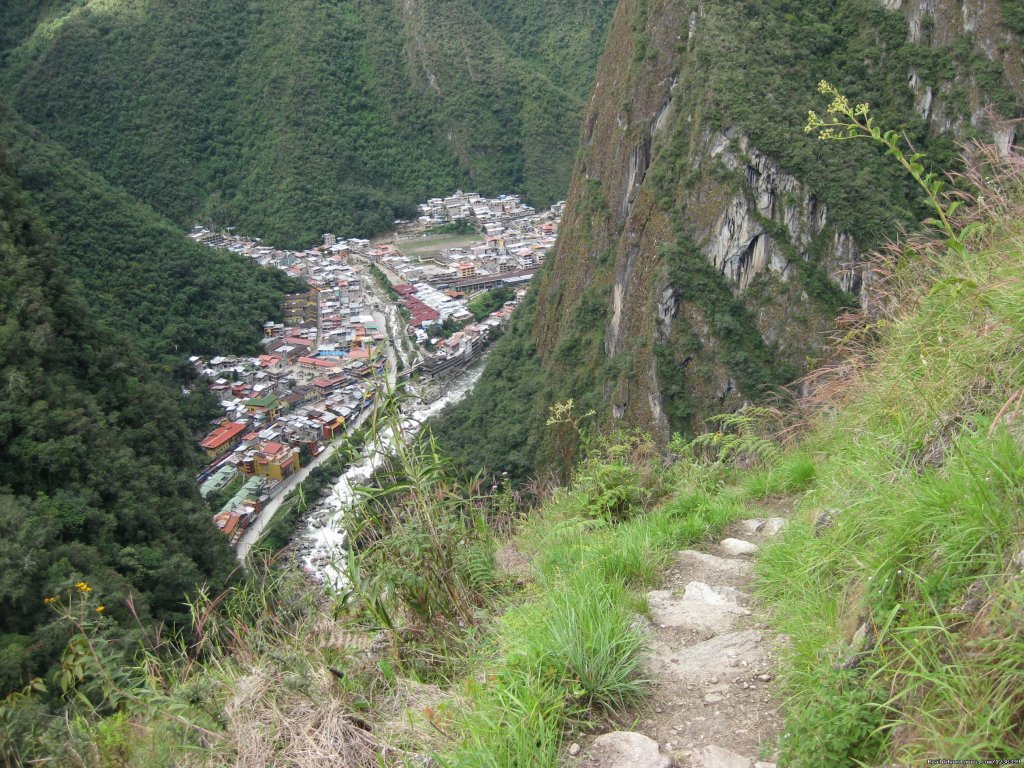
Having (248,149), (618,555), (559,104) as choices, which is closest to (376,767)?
(618,555)

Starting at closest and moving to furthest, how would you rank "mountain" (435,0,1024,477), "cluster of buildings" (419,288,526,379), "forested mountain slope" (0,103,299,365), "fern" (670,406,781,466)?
"fern" (670,406,781,466) < "mountain" (435,0,1024,477) < "forested mountain slope" (0,103,299,365) < "cluster of buildings" (419,288,526,379)

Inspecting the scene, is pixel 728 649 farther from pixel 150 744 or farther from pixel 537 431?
pixel 537 431

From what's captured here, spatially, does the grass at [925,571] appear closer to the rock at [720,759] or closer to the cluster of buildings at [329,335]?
the rock at [720,759]

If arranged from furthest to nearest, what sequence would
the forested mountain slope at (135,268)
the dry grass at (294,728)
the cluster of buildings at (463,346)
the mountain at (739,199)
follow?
the cluster of buildings at (463,346) < the forested mountain slope at (135,268) < the mountain at (739,199) < the dry grass at (294,728)

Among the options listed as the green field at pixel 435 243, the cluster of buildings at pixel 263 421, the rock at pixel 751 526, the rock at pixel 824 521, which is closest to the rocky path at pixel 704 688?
the rock at pixel 824 521

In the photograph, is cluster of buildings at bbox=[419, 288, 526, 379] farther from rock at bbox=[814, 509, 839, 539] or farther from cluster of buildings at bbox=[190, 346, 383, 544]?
rock at bbox=[814, 509, 839, 539]

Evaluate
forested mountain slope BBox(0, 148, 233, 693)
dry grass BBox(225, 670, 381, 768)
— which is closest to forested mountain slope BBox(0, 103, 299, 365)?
forested mountain slope BBox(0, 148, 233, 693)

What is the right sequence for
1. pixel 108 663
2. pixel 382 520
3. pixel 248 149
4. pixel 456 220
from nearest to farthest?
pixel 108 663, pixel 382 520, pixel 456 220, pixel 248 149
